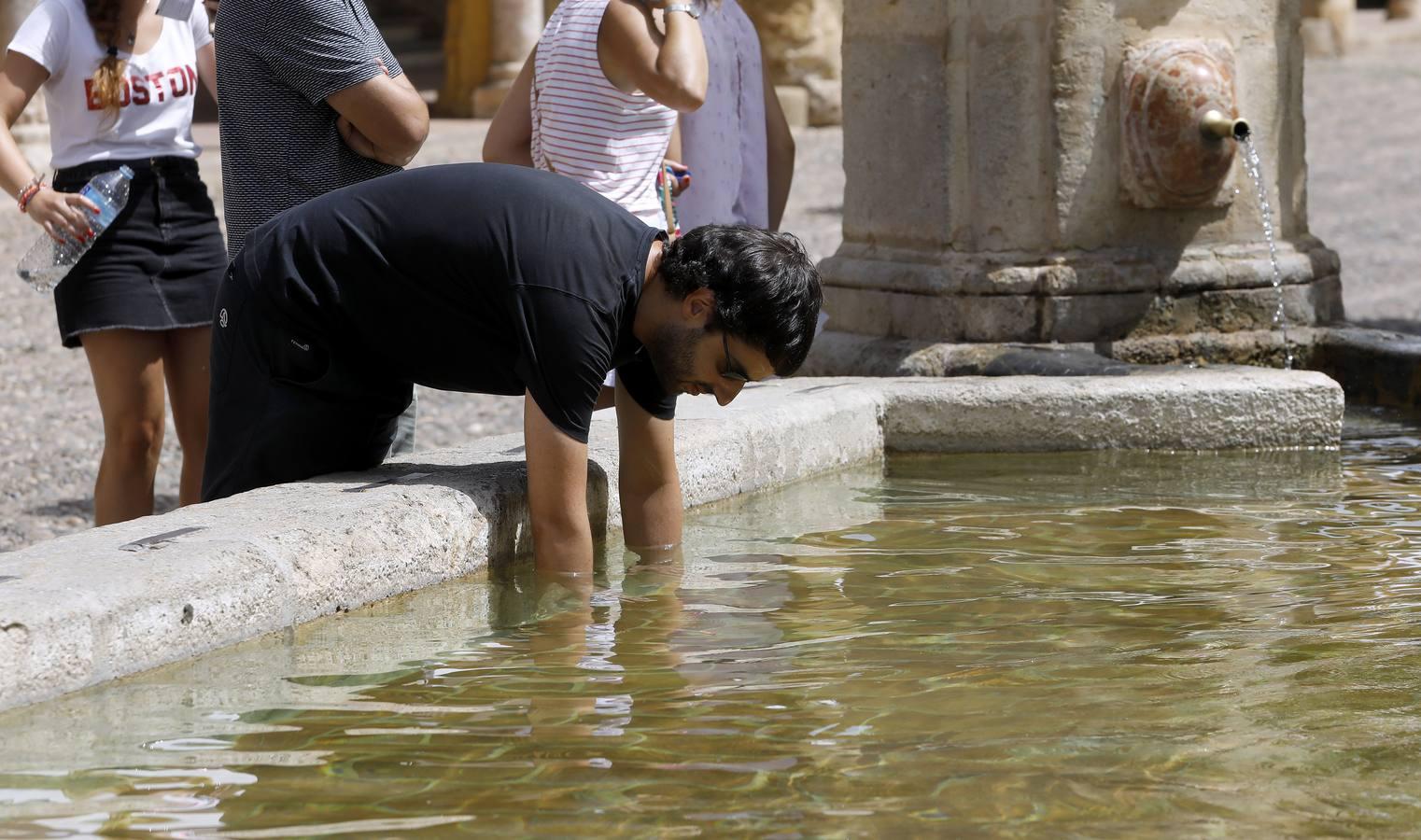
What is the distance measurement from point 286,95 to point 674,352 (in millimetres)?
1002

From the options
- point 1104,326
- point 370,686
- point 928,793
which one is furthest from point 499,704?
point 1104,326

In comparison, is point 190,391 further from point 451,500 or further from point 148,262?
point 451,500

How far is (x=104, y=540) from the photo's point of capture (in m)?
3.13

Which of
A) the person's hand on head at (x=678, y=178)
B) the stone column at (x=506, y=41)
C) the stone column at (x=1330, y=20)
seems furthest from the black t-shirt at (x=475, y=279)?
the stone column at (x=1330, y=20)

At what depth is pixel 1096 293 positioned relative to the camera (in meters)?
5.87

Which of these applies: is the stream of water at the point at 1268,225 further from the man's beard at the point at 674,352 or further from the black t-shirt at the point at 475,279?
the man's beard at the point at 674,352

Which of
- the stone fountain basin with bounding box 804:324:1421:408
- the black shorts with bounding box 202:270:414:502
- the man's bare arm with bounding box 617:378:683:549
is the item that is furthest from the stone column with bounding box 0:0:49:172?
the man's bare arm with bounding box 617:378:683:549

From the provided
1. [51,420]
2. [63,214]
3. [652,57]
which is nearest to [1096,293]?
[652,57]

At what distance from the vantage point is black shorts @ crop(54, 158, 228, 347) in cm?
405

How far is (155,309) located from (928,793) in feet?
7.35

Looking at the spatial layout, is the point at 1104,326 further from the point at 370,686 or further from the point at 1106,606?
the point at 370,686

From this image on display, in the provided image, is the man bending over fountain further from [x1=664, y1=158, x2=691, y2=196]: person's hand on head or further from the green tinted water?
[x1=664, y1=158, x2=691, y2=196]: person's hand on head

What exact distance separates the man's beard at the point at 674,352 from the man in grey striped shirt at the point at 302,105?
74cm

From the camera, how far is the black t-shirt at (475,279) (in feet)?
10.5
